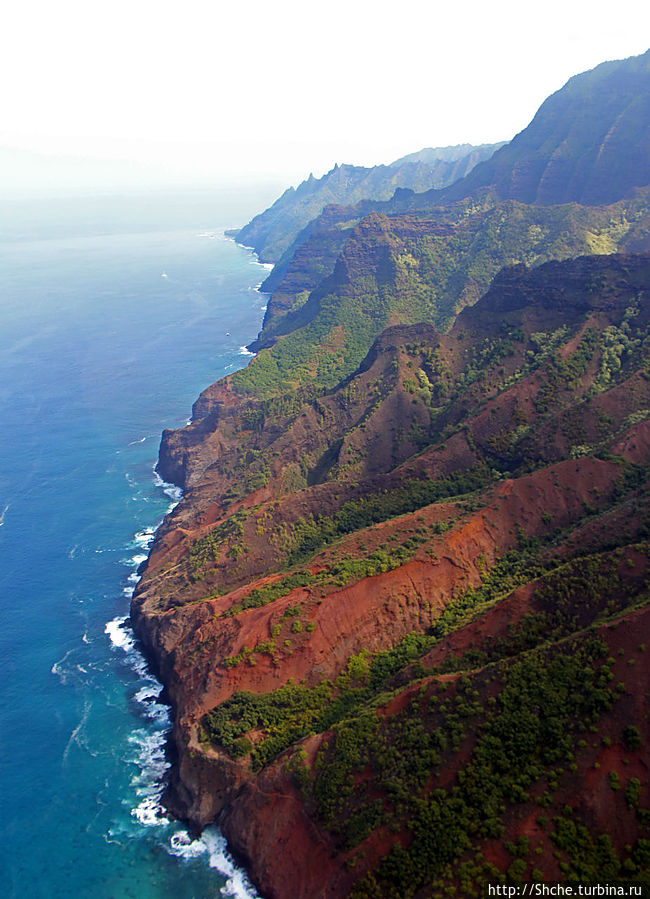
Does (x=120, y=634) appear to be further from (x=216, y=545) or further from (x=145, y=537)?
(x=145, y=537)

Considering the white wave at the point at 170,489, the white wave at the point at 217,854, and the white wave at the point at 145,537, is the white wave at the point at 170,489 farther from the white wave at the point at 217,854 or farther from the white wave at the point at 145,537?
the white wave at the point at 217,854

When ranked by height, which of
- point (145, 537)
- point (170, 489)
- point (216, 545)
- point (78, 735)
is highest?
point (216, 545)

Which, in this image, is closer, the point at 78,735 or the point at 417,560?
the point at 417,560

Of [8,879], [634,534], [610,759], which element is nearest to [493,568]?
[634,534]

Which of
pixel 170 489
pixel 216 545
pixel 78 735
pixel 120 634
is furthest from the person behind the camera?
pixel 170 489

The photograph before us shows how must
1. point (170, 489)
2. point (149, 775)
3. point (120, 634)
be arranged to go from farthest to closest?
point (170, 489) → point (120, 634) → point (149, 775)

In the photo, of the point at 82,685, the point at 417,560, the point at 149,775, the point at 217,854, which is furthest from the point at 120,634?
the point at 417,560

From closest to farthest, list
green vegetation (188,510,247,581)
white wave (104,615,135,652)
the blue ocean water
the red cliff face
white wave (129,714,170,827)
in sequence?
the red cliff face → the blue ocean water → white wave (129,714,170,827) → green vegetation (188,510,247,581) → white wave (104,615,135,652)

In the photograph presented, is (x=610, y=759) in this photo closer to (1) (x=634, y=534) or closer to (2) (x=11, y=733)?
(1) (x=634, y=534)

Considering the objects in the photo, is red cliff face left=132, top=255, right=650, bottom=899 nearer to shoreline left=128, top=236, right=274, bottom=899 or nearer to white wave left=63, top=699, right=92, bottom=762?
shoreline left=128, top=236, right=274, bottom=899

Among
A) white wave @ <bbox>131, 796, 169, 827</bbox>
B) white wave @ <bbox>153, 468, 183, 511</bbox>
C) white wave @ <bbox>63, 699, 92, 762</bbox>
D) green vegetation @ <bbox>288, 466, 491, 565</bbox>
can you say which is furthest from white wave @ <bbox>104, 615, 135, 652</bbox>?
white wave @ <bbox>153, 468, 183, 511</bbox>
